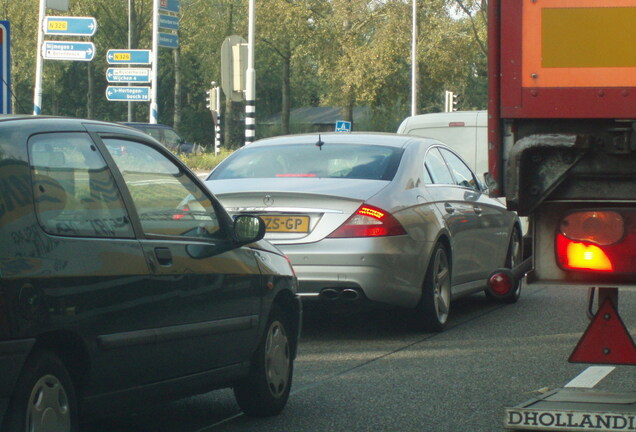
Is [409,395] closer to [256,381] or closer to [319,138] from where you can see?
[256,381]

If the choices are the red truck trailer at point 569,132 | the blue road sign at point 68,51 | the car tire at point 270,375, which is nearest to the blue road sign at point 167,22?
the blue road sign at point 68,51

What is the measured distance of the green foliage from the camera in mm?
62062

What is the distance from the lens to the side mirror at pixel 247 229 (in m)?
6.02

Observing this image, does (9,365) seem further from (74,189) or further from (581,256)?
(581,256)

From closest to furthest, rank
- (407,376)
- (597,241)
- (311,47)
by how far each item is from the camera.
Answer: (597,241)
(407,376)
(311,47)

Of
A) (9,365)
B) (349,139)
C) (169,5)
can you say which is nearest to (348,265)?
(349,139)

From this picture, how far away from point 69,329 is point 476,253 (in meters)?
6.60

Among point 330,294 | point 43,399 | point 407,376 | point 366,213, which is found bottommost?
point 407,376

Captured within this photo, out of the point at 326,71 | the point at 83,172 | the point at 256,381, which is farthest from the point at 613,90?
the point at 326,71

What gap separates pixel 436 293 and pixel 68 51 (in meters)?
16.1

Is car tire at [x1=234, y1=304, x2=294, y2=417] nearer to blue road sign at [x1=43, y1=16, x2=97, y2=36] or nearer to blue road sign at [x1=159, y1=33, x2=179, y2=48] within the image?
blue road sign at [x1=43, y1=16, x2=97, y2=36]

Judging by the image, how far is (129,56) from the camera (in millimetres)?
27766

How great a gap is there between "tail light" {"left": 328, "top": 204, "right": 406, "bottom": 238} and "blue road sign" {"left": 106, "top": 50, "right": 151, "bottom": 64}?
63.1 feet

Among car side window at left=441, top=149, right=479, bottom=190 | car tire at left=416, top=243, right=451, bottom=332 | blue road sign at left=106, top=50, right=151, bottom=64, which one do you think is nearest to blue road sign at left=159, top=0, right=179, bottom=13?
blue road sign at left=106, top=50, right=151, bottom=64
